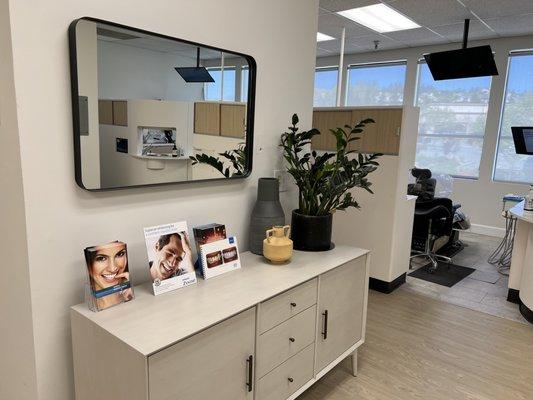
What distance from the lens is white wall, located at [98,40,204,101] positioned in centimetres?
157

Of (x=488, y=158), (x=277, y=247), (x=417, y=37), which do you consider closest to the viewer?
(x=277, y=247)

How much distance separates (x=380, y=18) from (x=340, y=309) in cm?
388

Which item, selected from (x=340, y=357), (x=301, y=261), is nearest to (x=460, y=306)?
(x=340, y=357)

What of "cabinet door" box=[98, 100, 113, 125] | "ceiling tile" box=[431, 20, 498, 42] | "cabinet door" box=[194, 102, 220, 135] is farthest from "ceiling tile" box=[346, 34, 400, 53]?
"cabinet door" box=[98, 100, 113, 125]

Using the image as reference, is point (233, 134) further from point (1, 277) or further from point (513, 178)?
point (513, 178)

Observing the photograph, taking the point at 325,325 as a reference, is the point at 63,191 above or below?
above

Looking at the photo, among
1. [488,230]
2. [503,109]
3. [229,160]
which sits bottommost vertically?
[488,230]

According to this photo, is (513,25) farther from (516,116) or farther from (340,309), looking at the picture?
(340,309)

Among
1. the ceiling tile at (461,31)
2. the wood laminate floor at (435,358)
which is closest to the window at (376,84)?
the ceiling tile at (461,31)

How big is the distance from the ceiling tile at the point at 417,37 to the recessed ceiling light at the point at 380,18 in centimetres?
20

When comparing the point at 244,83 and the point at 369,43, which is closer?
the point at 244,83

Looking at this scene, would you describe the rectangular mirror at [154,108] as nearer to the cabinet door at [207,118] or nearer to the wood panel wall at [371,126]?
the cabinet door at [207,118]

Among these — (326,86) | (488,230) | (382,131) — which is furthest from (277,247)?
(326,86)

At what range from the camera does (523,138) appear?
13.9 feet
